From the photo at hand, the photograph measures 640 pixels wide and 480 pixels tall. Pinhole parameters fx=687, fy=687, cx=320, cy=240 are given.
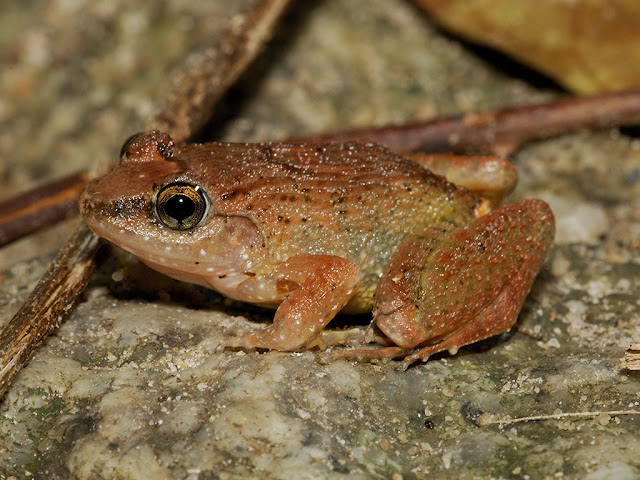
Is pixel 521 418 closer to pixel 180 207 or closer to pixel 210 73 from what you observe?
pixel 180 207

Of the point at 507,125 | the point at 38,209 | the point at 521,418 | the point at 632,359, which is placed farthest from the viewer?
the point at 507,125

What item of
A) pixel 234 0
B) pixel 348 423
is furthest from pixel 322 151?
pixel 234 0

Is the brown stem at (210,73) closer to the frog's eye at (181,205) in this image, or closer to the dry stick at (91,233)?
the dry stick at (91,233)

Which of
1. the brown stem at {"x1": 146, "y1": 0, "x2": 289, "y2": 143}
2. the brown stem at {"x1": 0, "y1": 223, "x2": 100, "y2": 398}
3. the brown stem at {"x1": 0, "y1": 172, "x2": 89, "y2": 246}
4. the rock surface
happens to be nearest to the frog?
the rock surface

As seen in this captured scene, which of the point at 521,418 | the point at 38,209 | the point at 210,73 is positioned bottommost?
the point at 521,418

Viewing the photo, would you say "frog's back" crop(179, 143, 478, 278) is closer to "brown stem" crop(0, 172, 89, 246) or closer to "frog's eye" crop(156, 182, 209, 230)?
"frog's eye" crop(156, 182, 209, 230)

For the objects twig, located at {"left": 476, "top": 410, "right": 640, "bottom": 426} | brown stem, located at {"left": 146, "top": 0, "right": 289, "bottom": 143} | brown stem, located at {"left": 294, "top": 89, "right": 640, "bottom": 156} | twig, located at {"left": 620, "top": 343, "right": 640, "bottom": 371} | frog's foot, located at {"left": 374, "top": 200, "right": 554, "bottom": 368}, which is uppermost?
brown stem, located at {"left": 146, "top": 0, "right": 289, "bottom": 143}

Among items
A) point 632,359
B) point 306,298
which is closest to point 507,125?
point 632,359
